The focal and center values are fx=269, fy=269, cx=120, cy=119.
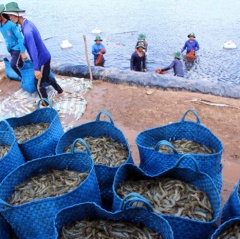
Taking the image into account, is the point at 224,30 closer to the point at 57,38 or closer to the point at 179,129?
the point at 57,38

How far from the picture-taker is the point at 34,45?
5.33 meters

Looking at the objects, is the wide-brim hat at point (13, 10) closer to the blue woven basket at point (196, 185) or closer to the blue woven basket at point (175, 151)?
the blue woven basket at point (175, 151)

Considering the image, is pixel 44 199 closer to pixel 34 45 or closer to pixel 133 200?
pixel 133 200

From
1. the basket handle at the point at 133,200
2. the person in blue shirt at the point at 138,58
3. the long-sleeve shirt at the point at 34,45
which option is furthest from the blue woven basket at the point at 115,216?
the person in blue shirt at the point at 138,58

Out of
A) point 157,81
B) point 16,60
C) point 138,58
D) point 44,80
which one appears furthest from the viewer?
point 138,58

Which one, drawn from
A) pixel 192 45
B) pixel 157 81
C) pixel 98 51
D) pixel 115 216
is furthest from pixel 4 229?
pixel 192 45

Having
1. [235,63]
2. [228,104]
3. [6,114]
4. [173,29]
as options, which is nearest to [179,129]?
[228,104]

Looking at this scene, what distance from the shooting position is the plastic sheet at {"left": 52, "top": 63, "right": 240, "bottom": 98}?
685 centimetres

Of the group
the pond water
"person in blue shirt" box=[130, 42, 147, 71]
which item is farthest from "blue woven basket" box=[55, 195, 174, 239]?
A: "person in blue shirt" box=[130, 42, 147, 71]

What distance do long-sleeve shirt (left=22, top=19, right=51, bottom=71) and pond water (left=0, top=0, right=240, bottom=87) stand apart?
18.7 ft

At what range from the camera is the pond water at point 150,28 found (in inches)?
478

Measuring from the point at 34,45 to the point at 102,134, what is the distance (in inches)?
104

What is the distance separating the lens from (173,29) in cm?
1655

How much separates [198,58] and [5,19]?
8.98 metres
